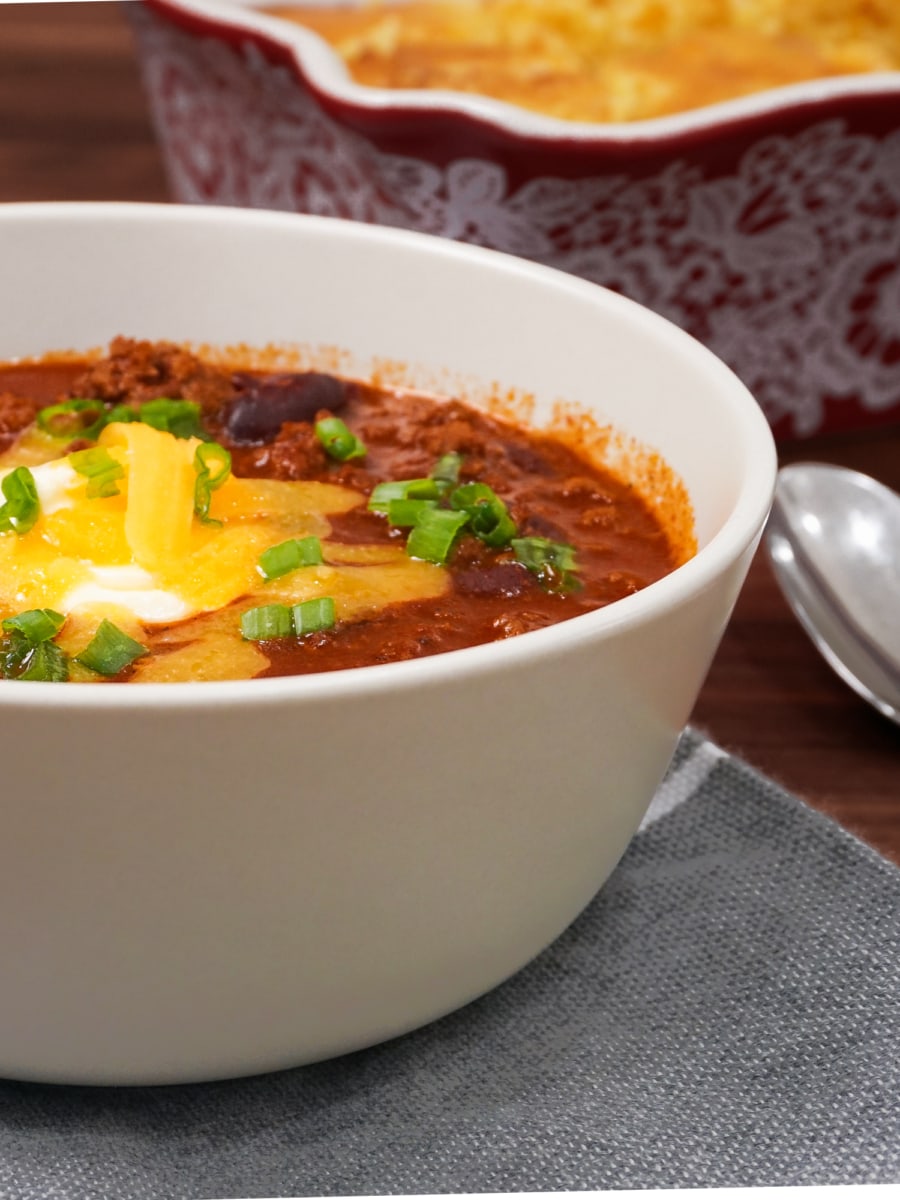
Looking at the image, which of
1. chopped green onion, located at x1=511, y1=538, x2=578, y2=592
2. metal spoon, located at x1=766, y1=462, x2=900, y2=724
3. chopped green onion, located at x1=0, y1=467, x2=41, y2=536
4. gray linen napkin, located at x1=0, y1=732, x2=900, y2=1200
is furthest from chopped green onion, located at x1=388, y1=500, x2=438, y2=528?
metal spoon, located at x1=766, y1=462, x2=900, y2=724

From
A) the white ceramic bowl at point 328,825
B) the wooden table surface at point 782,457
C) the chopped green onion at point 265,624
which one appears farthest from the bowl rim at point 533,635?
the wooden table surface at point 782,457

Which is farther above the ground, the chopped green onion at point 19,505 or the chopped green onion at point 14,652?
the chopped green onion at point 19,505

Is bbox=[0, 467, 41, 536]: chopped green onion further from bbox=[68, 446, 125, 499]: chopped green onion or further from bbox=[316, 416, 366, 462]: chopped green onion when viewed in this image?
bbox=[316, 416, 366, 462]: chopped green onion

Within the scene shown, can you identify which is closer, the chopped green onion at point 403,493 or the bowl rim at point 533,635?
the bowl rim at point 533,635

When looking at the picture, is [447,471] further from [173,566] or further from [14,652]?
[14,652]

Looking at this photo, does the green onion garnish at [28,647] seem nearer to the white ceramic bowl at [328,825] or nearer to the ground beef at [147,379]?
the white ceramic bowl at [328,825]

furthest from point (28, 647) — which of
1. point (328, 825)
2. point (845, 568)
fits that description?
point (845, 568)
